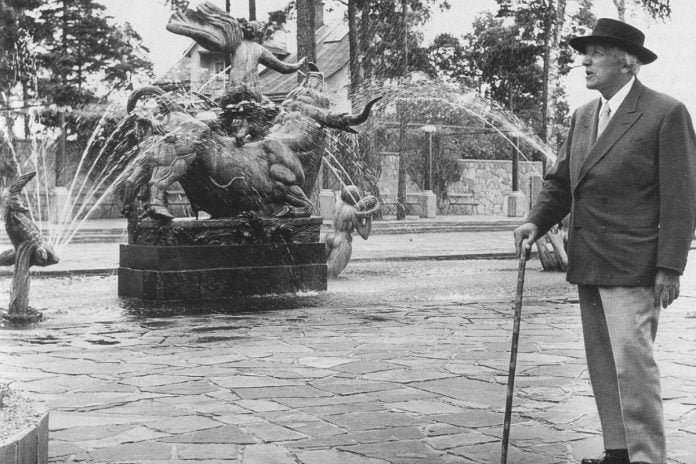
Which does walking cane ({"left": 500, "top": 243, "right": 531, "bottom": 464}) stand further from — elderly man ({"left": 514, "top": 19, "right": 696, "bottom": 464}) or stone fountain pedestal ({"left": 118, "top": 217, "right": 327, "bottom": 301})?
stone fountain pedestal ({"left": 118, "top": 217, "right": 327, "bottom": 301})

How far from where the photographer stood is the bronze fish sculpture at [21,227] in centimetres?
796

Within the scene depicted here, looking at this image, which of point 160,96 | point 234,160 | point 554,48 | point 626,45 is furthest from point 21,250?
point 554,48

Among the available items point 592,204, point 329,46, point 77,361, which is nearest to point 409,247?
point 77,361

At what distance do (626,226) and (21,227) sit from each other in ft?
18.4

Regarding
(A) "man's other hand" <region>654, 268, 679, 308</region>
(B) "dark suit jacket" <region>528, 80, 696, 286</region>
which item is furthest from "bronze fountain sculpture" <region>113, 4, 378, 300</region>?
(A) "man's other hand" <region>654, 268, 679, 308</region>

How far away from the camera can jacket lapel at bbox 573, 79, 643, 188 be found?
382 centimetres

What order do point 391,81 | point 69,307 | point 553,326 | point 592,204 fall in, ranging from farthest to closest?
point 391,81 < point 69,307 < point 553,326 < point 592,204

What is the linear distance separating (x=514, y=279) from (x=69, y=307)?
19.1 ft

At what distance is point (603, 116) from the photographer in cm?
394

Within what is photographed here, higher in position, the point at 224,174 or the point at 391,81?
the point at 391,81

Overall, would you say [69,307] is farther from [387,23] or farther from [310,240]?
[387,23]

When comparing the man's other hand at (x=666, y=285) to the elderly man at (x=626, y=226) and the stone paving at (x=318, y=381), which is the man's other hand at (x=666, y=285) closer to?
the elderly man at (x=626, y=226)

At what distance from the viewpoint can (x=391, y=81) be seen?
115 feet

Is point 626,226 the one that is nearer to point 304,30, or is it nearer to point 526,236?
point 526,236
